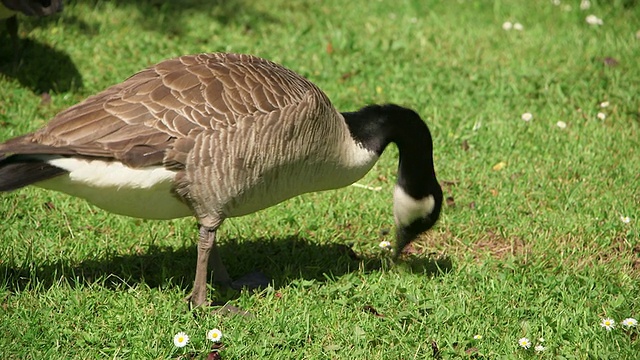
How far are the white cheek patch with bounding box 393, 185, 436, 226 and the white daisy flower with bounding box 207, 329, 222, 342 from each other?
4.25 feet

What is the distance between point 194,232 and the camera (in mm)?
5020

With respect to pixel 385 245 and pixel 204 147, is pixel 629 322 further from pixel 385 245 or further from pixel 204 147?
pixel 204 147

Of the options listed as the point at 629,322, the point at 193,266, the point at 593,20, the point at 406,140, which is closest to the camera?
the point at 629,322

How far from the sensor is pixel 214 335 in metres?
3.89

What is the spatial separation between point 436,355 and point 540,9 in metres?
5.63

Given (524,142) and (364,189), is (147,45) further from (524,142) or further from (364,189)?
(524,142)

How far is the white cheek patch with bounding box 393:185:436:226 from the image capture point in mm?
4516

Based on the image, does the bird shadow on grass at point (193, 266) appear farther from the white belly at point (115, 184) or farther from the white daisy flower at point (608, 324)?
the white daisy flower at point (608, 324)

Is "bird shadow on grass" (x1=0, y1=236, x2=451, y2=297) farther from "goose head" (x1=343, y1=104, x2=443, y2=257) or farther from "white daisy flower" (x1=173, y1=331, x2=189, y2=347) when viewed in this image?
"white daisy flower" (x1=173, y1=331, x2=189, y2=347)

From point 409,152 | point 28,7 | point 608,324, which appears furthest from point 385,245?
point 28,7

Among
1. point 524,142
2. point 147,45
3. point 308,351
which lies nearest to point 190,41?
point 147,45

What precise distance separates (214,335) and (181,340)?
177 millimetres

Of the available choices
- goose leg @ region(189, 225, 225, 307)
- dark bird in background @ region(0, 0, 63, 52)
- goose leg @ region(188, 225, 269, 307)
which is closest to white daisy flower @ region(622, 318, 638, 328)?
goose leg @ region(188, 225, 269, 307)

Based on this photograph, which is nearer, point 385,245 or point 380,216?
point 385,245
